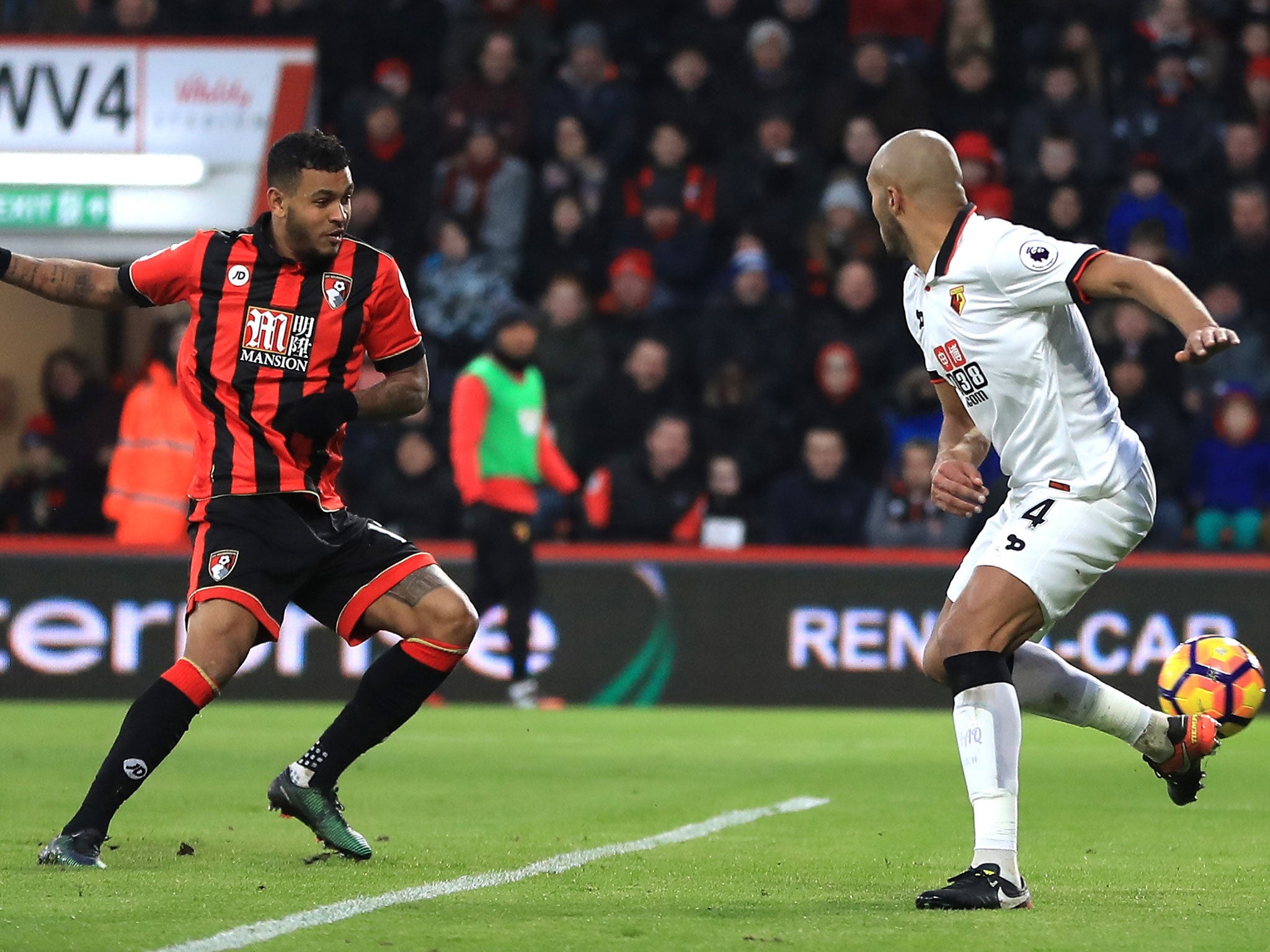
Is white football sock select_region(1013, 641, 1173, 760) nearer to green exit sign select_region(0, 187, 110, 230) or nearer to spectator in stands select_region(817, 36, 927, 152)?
green exit sign select_region(0, 187, 110, 230)

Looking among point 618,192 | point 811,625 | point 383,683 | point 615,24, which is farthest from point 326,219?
point 615,24

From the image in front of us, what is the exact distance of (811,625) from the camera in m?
12.6

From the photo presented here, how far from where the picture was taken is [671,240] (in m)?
15.1

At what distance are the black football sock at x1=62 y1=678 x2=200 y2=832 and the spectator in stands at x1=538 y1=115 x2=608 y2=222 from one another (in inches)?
398

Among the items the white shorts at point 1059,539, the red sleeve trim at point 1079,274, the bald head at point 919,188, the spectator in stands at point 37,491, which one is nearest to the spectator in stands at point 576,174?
the spectator in stands at point 37,491

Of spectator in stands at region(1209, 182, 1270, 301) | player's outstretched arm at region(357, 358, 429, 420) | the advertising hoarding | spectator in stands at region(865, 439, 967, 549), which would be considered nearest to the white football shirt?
player's outstretched arm at region(357, 358, 429, 420)

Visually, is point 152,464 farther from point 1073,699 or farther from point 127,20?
point 1073,699

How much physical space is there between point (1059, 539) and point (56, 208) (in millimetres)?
10117

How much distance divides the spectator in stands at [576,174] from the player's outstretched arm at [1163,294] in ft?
35.0

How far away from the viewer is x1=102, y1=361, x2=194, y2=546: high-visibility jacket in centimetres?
1302

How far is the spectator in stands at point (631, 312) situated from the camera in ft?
47.5

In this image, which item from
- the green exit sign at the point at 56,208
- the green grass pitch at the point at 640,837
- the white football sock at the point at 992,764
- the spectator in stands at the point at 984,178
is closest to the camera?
the green grass pitch at the point at 640,837

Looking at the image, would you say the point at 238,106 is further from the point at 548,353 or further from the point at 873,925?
the point at 873,925

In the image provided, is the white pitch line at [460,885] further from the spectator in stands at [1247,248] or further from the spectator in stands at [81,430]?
the spectator in stands at [1247,248]
